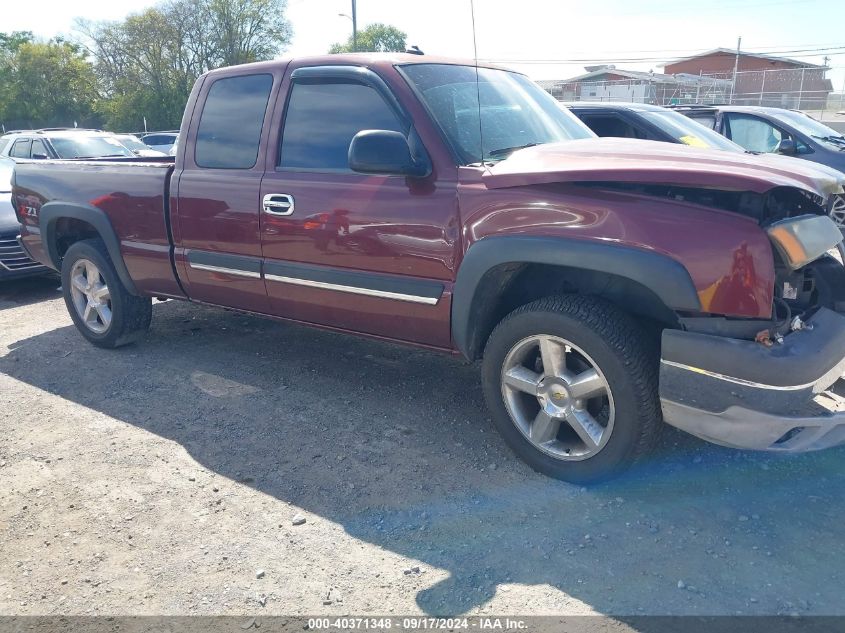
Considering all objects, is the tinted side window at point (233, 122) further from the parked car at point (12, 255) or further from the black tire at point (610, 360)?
the parked car at point (12, 255)

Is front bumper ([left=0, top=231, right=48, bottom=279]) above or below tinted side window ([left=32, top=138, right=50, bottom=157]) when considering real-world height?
below

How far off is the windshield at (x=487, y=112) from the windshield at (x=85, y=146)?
955cm

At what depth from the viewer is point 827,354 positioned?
2637 millimetres

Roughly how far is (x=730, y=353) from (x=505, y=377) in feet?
3.39

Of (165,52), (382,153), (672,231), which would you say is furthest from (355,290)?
(165,52)

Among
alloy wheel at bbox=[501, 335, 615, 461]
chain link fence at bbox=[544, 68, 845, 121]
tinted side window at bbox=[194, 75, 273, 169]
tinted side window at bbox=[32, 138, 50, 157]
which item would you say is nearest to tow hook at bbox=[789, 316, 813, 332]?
alloy wheel at bbox=[501, 335, 615, 461]

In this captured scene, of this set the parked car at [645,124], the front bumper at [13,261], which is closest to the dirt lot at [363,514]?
the front bumper at [13,261]

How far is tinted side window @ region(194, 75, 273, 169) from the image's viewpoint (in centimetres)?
420

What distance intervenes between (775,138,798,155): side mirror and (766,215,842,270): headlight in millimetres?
6837

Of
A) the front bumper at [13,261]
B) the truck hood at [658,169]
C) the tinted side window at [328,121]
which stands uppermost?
the tinted side window at [328,121]

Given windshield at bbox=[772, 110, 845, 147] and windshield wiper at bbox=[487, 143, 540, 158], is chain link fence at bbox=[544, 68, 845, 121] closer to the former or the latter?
windshield at bbox=[772, 110, 845, 147]

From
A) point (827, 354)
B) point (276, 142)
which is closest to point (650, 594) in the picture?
point (827, 354)

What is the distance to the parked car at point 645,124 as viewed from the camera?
6.86 m

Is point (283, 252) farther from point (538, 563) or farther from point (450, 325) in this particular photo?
point (538, 563)
